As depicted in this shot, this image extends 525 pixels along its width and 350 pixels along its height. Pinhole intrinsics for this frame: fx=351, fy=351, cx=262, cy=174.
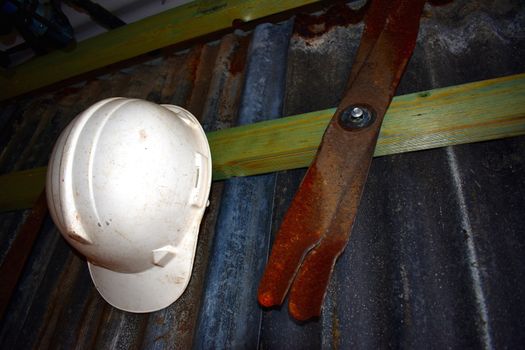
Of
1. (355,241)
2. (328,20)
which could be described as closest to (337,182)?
(355,241)

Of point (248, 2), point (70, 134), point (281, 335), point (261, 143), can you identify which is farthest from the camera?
point (248, 2)

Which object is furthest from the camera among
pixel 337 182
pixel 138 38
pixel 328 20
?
pixel 138 38

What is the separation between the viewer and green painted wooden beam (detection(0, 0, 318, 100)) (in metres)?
2.46

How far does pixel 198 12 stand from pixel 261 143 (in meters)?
1.47

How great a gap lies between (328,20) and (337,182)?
1.52 meters

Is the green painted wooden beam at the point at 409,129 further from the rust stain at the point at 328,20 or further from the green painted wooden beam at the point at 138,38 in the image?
the green painted wooden beam at the point at 138,38

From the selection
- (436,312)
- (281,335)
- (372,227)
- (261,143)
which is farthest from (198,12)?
(436,312)

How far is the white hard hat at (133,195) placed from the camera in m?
1.44

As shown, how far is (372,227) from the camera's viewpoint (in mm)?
1485

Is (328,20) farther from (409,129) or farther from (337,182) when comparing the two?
(337,182)

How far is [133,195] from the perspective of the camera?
1.44m

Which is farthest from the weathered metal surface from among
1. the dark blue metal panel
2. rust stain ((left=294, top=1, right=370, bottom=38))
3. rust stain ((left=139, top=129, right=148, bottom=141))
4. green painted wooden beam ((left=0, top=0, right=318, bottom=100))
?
rust stain ((left=294, top=1, right=370, bottom=38))

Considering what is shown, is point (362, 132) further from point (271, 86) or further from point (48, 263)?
point (48, 263)

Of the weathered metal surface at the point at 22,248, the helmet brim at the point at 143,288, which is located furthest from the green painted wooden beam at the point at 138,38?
the helmet brim at the point at 143,288
